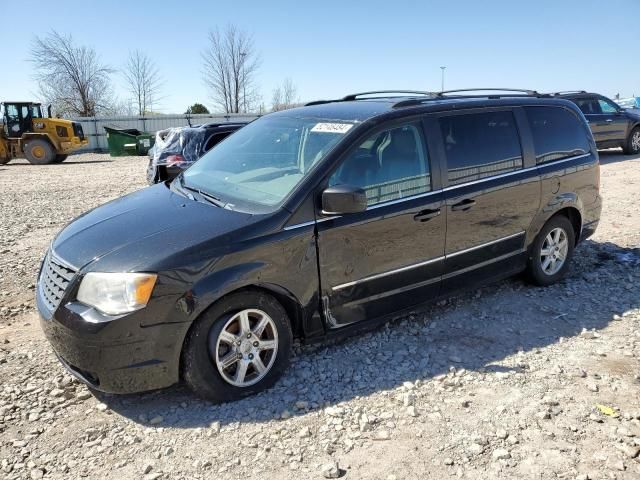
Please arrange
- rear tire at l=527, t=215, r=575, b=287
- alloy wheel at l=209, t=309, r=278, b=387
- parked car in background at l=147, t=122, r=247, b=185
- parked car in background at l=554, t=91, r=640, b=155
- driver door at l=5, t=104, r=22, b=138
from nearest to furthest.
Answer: alloy wheel at l=209, t=309, r=278, b=387, rear tire at l=527, t=215, r=575, b=287, parked car in background at l=147, t=122, r=247, b=185, parked car in background at l=554, t=91, r=640, b=155, driver door at l=5, t=104, r=22, b=138

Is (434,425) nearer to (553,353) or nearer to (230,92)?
(553,353)

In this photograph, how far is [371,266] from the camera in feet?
11.4

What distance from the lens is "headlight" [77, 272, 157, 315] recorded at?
2729 millimetres

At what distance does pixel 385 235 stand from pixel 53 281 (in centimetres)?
214

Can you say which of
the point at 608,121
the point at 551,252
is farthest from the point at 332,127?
the point at 608,121

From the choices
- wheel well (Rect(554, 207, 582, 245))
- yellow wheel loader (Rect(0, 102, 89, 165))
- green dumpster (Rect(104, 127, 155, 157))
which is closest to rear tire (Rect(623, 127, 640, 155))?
wheel well (Rect(554, 207, 582, 245))

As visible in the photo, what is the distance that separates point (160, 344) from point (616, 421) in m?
2.60

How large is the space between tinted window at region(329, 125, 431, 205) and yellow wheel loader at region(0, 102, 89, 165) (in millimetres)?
22921

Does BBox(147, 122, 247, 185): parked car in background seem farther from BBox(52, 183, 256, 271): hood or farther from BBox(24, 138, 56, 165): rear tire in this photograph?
BBox(24, 138, 56, 165): rear tire

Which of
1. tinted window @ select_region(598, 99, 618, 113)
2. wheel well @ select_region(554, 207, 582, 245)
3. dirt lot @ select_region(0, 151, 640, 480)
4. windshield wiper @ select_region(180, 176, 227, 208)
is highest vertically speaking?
tinted window @ select_region(598, 99, 618, 113)

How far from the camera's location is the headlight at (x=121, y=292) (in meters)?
2.73

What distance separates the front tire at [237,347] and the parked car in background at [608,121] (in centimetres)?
1299

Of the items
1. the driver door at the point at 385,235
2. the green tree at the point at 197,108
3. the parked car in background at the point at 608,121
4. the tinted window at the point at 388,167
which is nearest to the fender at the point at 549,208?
the driver door at the point at 385,235

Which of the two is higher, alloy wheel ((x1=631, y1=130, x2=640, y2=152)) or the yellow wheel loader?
the yellow wheel loader
